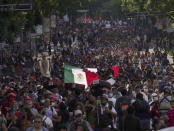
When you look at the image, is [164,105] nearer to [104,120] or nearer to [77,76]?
[104,120]

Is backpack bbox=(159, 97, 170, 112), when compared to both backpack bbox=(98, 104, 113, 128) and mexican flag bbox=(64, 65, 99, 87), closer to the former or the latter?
backpack bbox=(98, 104, 113, 128)

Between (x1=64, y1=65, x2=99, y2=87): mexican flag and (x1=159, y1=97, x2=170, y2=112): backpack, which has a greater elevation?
(x1=159, y1=97, x2=170, y2=112): backpack

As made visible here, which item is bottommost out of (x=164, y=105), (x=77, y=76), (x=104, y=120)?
(x=77, y=76)

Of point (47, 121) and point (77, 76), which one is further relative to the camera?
point (77, 76)

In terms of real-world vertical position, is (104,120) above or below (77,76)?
above

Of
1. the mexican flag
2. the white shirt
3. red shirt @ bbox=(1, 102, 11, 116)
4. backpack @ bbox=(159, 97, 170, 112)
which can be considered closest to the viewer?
the white shirt

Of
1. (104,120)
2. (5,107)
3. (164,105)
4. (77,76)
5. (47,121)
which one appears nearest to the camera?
(47,121)

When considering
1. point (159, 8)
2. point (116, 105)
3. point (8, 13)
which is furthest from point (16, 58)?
point (116, 105)

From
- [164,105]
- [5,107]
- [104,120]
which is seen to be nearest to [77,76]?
[5,107]

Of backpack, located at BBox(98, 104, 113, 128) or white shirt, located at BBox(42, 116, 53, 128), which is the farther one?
backpack, located at BBox(98, 104, 113, 128)

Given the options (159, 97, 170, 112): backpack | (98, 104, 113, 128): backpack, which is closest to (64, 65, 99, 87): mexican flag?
(159, 97, 170, 112): backpack

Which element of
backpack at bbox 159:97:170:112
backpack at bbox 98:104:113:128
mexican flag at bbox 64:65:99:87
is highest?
backpack at bbox 98:104:113:128

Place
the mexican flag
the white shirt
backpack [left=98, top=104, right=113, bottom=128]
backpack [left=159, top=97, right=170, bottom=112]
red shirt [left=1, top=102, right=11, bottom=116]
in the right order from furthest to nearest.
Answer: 1. the mexican flag
2. red shirt [left=1, top=102, right=11, bottom=116]
3. backpack [left=159, top=97, right=170, bottom=112]
4. backpack [left=98, top=104, right=113, bottom=128]
5. the white shirt

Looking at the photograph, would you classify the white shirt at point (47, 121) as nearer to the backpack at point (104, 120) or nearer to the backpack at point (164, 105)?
the backpack at point (104, 120)
